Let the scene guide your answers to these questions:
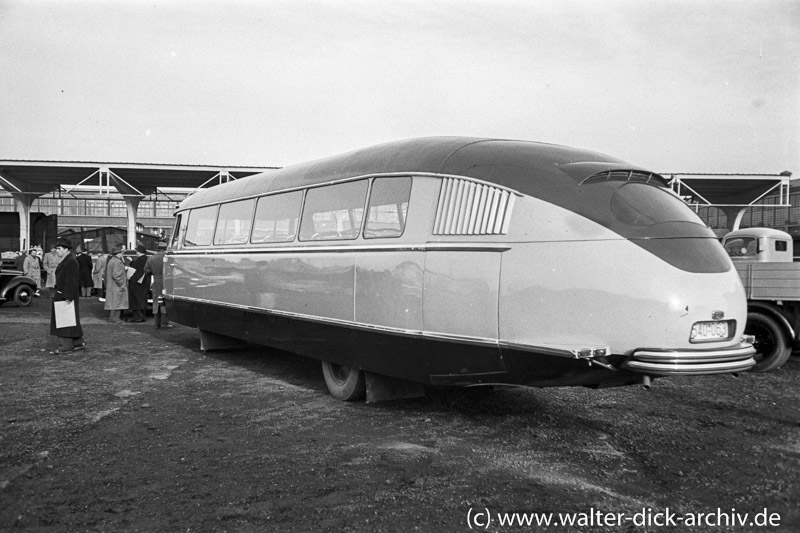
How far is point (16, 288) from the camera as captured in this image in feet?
62.0

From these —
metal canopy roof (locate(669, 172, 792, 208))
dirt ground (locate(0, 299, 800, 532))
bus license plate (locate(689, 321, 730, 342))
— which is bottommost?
dirt ground (locate(0, 299, 800, 532))

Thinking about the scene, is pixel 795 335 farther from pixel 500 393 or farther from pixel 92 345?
pixel 92 345

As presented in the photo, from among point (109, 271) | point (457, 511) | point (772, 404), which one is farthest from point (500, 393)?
point (109, 271)

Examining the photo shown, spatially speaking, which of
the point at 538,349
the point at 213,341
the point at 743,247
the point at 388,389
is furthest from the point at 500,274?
the point at 743,247

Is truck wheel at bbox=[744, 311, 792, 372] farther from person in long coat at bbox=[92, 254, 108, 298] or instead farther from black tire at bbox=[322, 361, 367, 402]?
person in long coat at bbox=[92, 254, 108, 298]

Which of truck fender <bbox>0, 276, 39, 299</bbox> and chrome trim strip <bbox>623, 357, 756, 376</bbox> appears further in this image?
truck fender <bbox>0, 276, 39, 299</bbox>

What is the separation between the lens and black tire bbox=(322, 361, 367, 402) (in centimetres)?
659

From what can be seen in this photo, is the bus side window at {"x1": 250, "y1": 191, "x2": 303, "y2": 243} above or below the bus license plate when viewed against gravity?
above

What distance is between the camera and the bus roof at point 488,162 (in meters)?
5.07

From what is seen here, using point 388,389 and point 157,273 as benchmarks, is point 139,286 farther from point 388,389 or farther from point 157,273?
point 388,389

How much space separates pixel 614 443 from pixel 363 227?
9.43 feet

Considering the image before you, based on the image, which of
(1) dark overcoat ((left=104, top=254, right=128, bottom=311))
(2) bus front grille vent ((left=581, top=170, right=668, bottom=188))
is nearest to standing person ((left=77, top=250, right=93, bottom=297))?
(1) dark overcoat ((left=104, top=254, right=128, bottom=311))

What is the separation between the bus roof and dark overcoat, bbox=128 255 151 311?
32.6ft

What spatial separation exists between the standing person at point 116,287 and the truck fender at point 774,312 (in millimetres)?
12674
